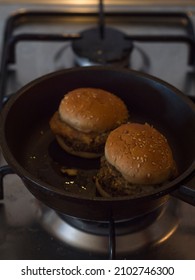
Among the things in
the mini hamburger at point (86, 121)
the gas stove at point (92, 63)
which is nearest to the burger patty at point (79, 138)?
the mini hamburger at point (86, 121)

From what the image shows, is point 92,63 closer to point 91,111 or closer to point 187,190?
point 91,111

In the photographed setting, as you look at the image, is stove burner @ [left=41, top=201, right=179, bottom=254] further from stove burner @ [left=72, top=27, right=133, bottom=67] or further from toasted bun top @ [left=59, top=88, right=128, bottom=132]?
stove burner @ [left=72, top=27, right=133, bottom=67]

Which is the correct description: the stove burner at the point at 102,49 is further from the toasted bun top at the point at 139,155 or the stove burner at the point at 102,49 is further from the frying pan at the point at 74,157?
the toasted bun top at the point at 139,155

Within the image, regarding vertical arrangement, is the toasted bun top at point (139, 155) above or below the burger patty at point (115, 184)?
above

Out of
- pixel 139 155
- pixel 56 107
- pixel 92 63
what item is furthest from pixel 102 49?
pixel 139 155

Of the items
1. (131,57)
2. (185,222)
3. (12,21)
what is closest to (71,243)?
(185,222)
